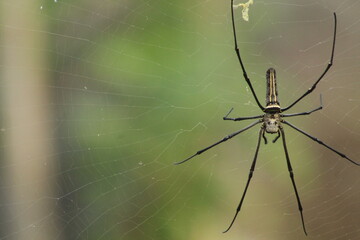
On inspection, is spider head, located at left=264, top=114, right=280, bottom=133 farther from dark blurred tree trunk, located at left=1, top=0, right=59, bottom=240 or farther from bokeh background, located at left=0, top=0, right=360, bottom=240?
dark blurred tree trunk, located at left=1, top=0, right=59, bottom=240

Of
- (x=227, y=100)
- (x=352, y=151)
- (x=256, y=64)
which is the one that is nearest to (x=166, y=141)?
(x=227, y=100)

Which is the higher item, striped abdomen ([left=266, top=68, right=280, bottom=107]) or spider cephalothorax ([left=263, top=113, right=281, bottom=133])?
striped abdomen ([left=266, top=68, right=280, bottom=107])

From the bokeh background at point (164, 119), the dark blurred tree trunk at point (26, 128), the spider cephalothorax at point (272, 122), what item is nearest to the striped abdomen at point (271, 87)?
the spider cephalothorax at point (272, 122)

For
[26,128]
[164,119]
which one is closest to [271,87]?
[164,119]

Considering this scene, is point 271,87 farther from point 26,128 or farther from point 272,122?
point 26,128

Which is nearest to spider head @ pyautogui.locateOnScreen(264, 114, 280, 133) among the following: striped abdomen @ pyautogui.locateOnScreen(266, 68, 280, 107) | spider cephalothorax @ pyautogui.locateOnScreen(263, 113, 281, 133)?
spider cephalothorax @ pyautogui.locateOnScreen(263, 113, 281, 133)

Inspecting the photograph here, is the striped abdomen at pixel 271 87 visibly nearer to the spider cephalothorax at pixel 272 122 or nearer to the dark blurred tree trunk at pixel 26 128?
the spider cephalothorax at pixel 272 122

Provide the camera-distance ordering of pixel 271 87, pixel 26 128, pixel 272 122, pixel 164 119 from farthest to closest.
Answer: pixel 164 119, pixel 26 128, pixel 272 122, pixel 271 87
